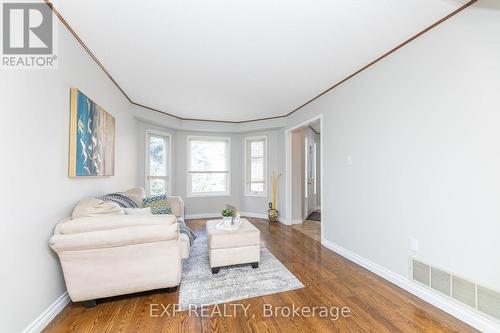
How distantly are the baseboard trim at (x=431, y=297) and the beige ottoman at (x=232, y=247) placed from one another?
1374mm

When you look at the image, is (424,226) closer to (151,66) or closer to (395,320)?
(395,320)

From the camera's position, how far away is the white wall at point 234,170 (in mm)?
5405

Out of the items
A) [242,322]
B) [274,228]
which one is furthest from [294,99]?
[242,322]

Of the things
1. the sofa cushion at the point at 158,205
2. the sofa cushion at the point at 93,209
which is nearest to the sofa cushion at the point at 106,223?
the sofa cushion at the point at 93,209

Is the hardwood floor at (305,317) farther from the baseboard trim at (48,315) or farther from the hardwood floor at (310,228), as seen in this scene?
the hardwood floor at (310,228)

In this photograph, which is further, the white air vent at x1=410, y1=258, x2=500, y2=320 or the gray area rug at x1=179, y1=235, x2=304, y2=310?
the gray area rug at x1=179, y1=235, x2=304, y2=310

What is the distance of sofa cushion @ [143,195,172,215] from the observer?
2933mm

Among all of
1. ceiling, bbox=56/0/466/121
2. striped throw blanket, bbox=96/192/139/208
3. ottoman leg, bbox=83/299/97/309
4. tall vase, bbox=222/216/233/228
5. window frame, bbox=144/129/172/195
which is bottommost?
ottoman leg, bbox=83/299/97/309

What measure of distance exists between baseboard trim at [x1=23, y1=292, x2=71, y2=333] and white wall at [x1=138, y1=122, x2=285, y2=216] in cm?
344

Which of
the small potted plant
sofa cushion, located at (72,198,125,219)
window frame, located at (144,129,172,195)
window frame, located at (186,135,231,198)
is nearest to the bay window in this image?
window frame, located at (186,135,231,198)

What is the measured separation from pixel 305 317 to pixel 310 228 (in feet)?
10.0

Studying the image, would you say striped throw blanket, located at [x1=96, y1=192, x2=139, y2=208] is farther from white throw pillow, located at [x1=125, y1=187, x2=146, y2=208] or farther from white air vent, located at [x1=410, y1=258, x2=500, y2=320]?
white air vent, located at [x1=410, y1=258, x2=500, y2=320]

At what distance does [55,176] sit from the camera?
184 centimetres

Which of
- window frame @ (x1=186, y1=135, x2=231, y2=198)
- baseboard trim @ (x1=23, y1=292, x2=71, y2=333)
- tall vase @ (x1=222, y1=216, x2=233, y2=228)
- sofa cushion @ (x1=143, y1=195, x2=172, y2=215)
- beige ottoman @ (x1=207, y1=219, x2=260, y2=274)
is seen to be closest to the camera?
baseboard trim @ (x1=23, y1=292, x2=71, y2=333)
